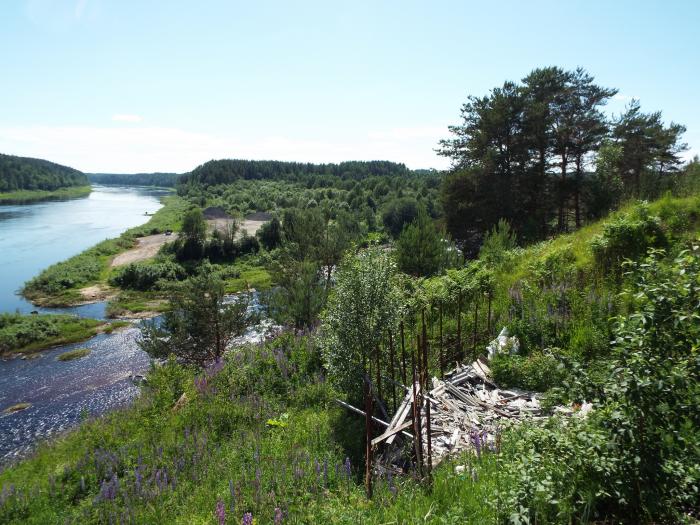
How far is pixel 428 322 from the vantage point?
537 inches

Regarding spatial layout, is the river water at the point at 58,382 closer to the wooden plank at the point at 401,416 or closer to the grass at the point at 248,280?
the wooden plank at the point at 401,416

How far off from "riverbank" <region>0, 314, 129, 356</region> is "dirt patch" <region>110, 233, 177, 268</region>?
2432cm

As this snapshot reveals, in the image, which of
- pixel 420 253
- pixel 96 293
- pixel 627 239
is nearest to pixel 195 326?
pixel 420 253

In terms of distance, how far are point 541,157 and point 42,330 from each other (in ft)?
143

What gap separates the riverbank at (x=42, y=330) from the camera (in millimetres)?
32638

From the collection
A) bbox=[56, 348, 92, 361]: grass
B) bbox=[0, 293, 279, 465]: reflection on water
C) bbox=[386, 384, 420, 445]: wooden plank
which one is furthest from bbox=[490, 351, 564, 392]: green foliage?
bbox=[56, 348, 92, 361]: grass

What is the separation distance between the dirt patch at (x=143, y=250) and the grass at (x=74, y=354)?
105 ft

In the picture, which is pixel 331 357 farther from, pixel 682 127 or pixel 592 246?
pixel 682 127

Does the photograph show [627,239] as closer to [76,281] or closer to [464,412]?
[464,412]

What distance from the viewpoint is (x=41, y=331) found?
34750 mm

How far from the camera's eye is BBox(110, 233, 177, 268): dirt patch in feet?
209

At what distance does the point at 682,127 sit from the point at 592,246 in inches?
1430

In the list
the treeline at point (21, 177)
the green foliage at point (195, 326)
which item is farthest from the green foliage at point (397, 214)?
the treeline at point (21, 177)

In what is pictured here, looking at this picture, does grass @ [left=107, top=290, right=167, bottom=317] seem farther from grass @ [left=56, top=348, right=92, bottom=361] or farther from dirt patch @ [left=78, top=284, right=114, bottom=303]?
grass @ [left=56, top=348, right=92, bottom=361]
